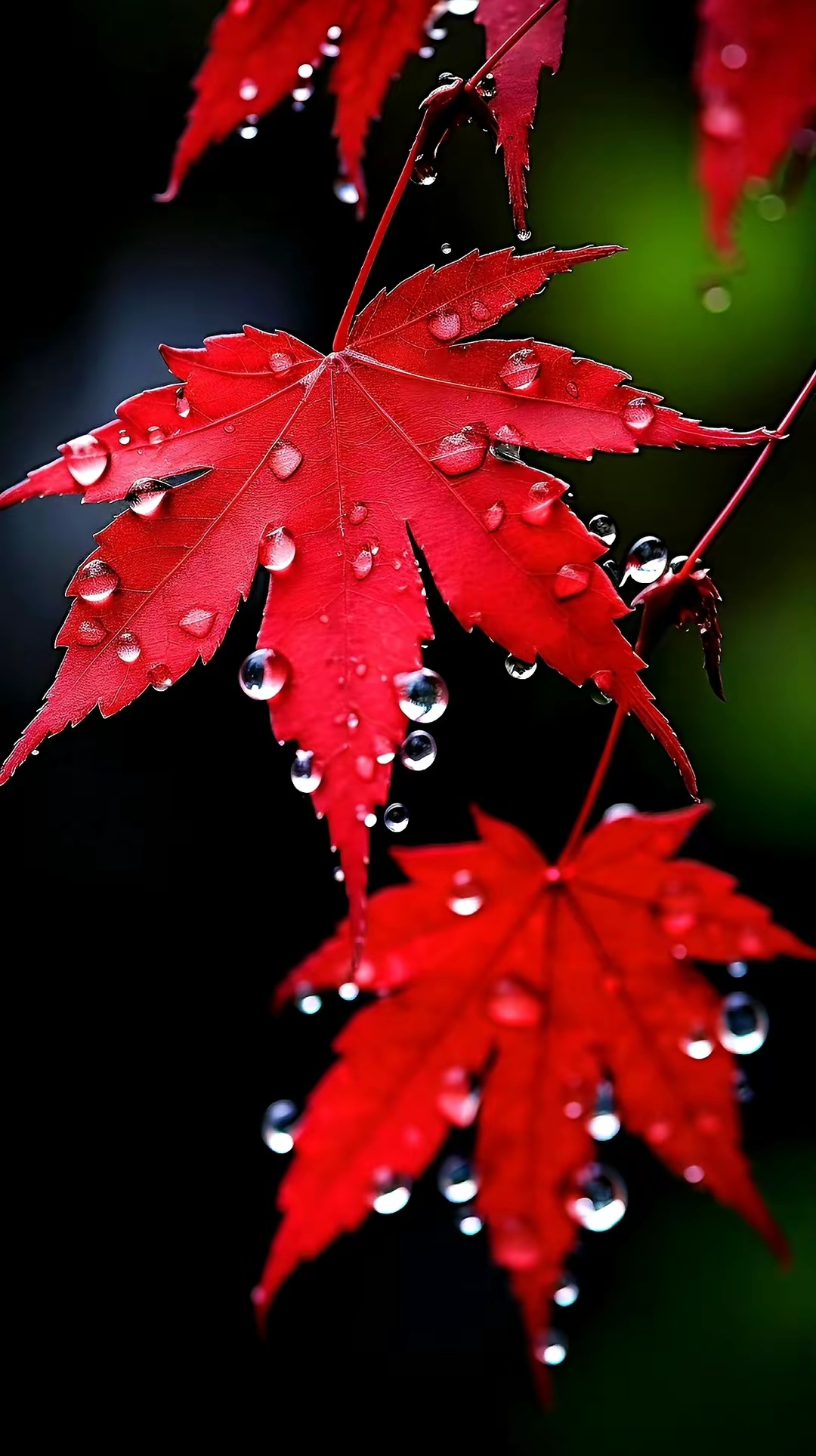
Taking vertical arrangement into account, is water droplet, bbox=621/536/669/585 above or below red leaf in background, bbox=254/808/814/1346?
above

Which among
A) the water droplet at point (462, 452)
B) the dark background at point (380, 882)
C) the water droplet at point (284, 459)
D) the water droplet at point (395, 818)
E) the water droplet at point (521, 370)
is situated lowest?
the dark background at point (380, 882)

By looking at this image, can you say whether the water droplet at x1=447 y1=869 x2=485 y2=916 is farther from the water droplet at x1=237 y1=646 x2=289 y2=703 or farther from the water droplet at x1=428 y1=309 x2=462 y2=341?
the water droplet at x1=428 y1=309 x2=462 y2=341

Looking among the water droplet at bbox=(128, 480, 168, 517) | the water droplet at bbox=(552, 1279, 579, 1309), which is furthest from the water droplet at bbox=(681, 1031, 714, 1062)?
the water droplet at bbox=(128, 480, 168, 517)

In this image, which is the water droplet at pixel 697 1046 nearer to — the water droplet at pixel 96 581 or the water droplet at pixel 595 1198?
the water droplet at pixel 595 1198

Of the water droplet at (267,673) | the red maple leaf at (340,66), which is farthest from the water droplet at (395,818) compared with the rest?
the red maple leaf at (340,66)

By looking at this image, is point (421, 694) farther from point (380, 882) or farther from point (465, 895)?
point (380, 882)

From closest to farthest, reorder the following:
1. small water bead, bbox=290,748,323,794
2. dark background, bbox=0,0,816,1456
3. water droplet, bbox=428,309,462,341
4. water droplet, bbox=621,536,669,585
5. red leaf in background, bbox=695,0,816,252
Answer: red leaf in background, bbox=695,0,816,252 → small water bead, bbox=290,748,323,794 → water droplet, bbox=428,309,462,341 → water droplet, bbox=621,536,669,585 → dark background, bbox=0,0,816,1456

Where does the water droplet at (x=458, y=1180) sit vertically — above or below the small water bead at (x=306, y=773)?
below

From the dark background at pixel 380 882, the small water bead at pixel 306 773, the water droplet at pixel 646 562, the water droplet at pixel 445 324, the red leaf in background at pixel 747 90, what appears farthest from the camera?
the dark background at pixel 380 882
